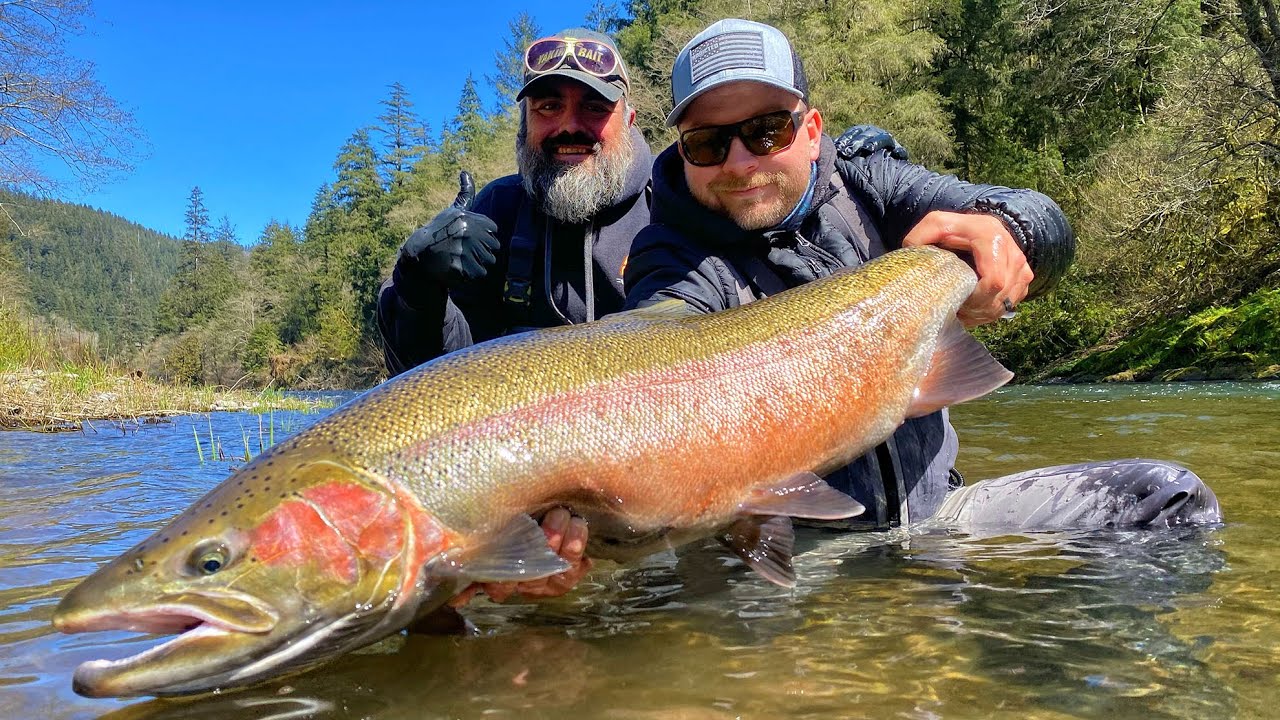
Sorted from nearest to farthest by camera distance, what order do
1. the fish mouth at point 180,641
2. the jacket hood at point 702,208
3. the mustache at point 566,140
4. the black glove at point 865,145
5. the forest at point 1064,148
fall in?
→ 1. the fish mouth at point 180,641
2. the jacket hood at point 702,208
3. the black glove at point 865,145
4. the mustache at point 566,140
5. the forest at point 1064,148

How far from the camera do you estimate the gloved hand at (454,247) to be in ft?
15.6

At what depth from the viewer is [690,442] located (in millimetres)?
2449

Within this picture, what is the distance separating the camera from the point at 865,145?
3865mm

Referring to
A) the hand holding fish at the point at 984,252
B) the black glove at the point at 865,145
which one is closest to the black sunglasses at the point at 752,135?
the black glove at the point at 865,145

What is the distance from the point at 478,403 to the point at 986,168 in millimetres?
32248

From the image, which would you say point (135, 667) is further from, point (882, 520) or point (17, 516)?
point (17, 516)

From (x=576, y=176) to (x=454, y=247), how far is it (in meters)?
0.98

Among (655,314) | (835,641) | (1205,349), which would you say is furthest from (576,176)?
(1205,349)

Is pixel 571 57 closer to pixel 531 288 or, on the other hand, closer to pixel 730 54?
pixel 531 288

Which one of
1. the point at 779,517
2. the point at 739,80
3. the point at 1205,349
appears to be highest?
the point at 739,80

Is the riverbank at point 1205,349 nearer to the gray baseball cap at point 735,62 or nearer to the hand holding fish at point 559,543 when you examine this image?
the gray baseball cap at point 735,62

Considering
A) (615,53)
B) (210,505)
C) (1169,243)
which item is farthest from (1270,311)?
(210,505)

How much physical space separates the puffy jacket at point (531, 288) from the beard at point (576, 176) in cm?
8

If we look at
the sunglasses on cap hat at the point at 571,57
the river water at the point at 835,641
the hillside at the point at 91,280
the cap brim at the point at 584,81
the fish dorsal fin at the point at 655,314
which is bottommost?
the river water at the point at 835,641
